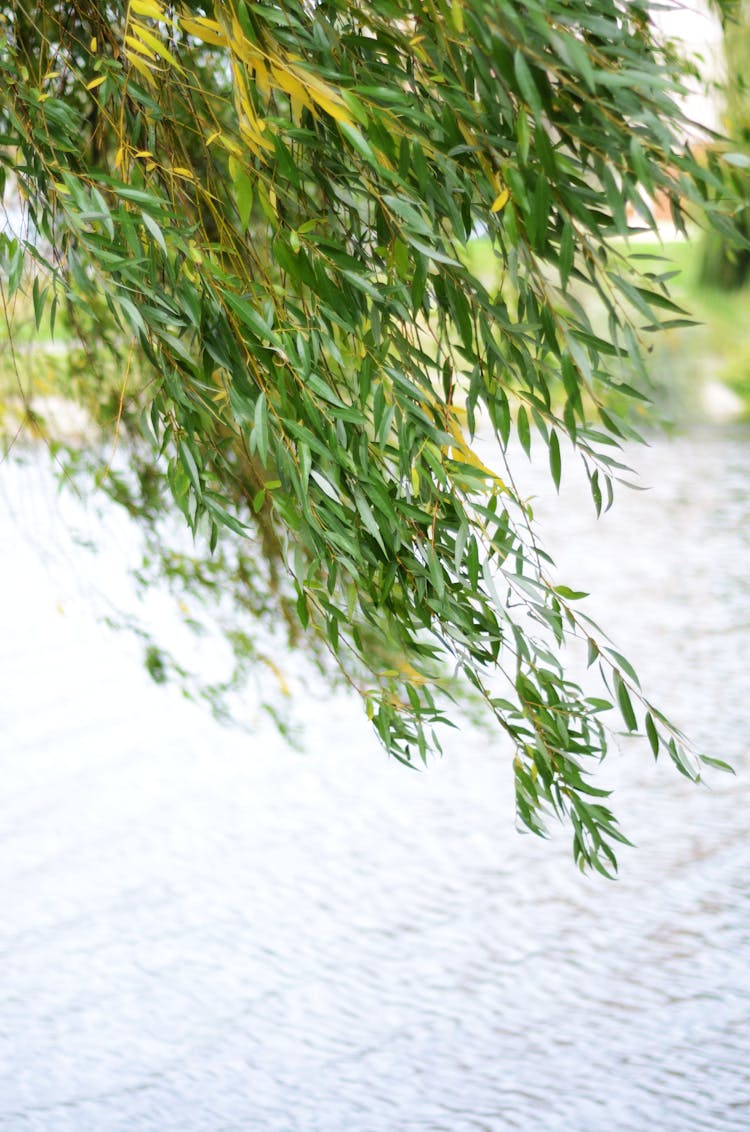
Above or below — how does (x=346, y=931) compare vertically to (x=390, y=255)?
below

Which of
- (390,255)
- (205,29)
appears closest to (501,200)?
(390,255)

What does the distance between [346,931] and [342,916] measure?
0.06m

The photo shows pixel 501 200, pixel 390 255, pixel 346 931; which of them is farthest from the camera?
pixel 346 931

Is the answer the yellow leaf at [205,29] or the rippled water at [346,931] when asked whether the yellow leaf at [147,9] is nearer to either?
the yellow leaf at [205,29]

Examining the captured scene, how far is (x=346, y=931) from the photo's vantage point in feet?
9.34

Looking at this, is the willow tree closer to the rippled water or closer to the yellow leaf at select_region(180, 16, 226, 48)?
the yellow leaf at select_region(180, 16, 226, 48)

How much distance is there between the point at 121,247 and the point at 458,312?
314 millimetres

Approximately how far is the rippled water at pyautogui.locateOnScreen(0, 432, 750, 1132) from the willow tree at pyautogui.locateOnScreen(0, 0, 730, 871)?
1.21 m

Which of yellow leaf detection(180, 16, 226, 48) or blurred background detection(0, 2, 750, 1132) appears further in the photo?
blurred background detection(0, 2, 750, 1132)

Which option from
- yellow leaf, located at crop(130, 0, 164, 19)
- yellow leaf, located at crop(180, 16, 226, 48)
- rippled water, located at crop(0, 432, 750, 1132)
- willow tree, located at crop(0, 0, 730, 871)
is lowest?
rippled water, located at crop(0, 432, 750, 1132)

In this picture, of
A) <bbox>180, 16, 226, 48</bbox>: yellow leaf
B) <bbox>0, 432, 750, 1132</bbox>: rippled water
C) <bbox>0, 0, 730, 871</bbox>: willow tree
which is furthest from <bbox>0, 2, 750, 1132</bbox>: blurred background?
<bbox>180, 16, 226, 48</bbox>: yellow leaf

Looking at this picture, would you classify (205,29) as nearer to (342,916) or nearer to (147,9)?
(147,9)

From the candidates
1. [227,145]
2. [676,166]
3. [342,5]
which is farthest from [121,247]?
[676,166]

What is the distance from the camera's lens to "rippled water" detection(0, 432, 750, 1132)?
2.28 metres
